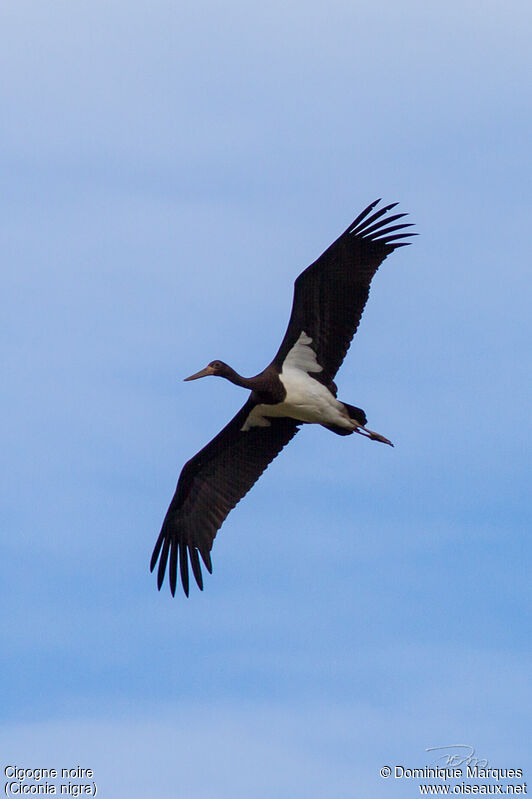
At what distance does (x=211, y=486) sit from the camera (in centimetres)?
1831

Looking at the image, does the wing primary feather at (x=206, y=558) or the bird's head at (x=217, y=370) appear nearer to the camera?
the bird's head at (x=217, y=370)

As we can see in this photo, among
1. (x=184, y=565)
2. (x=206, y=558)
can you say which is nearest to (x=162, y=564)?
(x=184, y=565)

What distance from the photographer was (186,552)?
18375 millimetres

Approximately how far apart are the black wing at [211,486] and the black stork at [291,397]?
0.01 meters

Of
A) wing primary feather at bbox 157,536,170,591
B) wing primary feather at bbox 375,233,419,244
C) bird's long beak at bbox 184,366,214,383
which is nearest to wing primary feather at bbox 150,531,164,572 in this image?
wing primary feather at bbox 157,536,170,591

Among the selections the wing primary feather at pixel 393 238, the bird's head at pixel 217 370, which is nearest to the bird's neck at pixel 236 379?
the bird's head at pixel 217 370

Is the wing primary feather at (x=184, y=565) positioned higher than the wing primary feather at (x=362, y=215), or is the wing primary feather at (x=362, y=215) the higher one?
the wing primary feather at (x=362, y=215)

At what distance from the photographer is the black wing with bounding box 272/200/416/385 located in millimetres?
16406

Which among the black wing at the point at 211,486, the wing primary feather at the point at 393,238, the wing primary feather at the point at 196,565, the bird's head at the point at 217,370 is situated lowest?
the wing primary feather at the point at 196,565

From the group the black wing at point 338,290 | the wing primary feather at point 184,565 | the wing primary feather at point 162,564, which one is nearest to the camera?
the black wing at point 338,290

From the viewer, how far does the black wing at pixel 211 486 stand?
59.6ft

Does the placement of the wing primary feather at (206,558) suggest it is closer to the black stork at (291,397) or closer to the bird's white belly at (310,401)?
the black stork at (291,397)

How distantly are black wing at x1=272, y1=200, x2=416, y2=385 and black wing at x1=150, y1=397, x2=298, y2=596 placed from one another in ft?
5.12

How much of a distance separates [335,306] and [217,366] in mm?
1826
